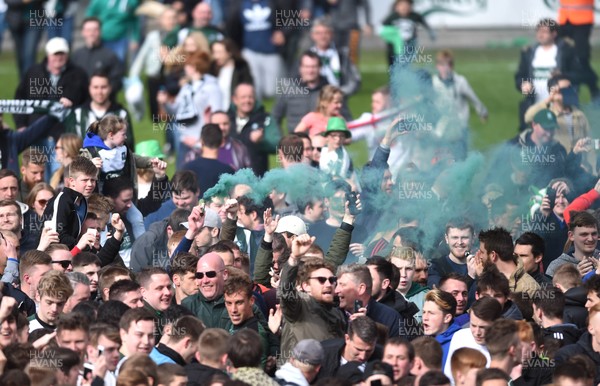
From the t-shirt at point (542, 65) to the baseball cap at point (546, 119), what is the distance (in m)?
2.74

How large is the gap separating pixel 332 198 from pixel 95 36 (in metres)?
7.58

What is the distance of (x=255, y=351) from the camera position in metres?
10.2

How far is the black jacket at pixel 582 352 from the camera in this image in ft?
36.6

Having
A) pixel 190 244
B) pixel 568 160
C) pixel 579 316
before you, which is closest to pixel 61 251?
pixel 190 244

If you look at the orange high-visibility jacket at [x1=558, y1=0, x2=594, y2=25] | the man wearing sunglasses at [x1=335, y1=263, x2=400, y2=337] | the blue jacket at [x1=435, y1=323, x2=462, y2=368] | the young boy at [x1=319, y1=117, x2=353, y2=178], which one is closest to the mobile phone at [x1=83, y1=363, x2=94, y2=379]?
the man wearing sunglasses at [x1=335, y1=263, x2=400, y2=337]

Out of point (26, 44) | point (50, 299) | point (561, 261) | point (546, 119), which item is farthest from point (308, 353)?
point (26, 44)

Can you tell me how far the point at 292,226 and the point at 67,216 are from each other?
182 cm

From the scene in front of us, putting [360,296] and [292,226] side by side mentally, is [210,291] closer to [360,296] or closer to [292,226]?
[360,296]

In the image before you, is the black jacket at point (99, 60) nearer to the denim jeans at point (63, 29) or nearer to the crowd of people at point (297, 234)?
the crowd of people at point (297, 234)

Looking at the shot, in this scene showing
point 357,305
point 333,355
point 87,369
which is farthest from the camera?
point 357,305

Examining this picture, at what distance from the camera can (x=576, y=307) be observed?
486 inches

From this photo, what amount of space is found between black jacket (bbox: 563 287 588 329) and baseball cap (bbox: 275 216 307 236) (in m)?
2.21

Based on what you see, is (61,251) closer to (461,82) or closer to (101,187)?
(101,187)

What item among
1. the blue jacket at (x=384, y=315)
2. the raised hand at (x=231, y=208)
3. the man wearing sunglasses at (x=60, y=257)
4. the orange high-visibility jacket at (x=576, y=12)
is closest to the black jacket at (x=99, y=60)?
the orange high-visibility jacket at (x=576, y=12)
